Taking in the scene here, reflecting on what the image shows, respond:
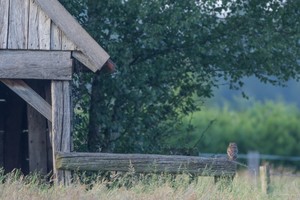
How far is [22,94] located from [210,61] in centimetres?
468

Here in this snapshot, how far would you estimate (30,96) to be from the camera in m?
15.3

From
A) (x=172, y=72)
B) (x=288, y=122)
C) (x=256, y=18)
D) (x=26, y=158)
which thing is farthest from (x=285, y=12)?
(x=288, y=122)

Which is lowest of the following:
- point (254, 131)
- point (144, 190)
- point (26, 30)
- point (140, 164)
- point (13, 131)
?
point (144, 190)

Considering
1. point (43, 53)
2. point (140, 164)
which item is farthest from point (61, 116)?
point (140, 164)

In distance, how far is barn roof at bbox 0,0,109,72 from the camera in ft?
49.6

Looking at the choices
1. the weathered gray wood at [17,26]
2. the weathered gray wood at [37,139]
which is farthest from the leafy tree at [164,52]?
the weathered gray wood at [17,26]

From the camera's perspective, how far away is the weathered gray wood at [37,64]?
1536 centimetres

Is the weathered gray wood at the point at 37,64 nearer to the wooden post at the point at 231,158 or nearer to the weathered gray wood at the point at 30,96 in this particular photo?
the weathered gray wood at the point at 30,96

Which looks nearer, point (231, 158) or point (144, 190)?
point (144, 190)

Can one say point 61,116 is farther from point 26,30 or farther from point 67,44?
point 26,30

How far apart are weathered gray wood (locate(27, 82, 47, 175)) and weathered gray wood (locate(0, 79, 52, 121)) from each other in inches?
66.0

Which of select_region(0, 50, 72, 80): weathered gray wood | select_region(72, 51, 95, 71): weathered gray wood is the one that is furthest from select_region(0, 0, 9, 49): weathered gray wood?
select_region(72, 51, 95, 71): weathered gray wood

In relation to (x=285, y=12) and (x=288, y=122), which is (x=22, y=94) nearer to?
(x=285, y=12)

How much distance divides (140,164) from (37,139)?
3.36 m
